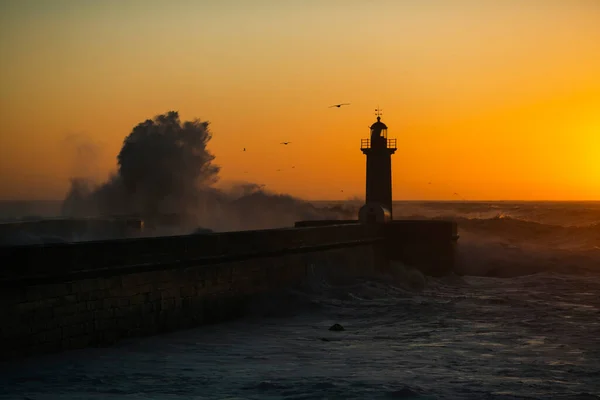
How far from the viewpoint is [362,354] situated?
1013 centimetres

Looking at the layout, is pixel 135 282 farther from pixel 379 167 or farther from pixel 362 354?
pixel 379 167

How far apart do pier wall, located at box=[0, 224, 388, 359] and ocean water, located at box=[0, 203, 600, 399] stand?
278 mm

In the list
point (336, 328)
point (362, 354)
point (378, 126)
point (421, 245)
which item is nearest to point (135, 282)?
point (336, 328)

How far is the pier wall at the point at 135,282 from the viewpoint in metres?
9.30

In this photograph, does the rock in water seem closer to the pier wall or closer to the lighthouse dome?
the pier wall

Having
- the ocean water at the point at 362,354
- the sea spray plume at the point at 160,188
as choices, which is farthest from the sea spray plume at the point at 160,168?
the ocean water at the point at 362,354

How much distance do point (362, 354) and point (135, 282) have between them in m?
3.33

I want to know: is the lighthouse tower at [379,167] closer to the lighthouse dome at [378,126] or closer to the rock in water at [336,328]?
the lighthouse dome at [378,126]

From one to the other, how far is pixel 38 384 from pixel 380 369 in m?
3.73

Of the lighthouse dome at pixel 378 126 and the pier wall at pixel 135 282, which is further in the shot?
the lighthouse dome at pixel 378 126

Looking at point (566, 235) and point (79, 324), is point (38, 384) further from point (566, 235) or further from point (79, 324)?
point (566, 235)

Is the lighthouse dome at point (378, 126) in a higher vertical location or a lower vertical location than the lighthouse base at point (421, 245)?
higher

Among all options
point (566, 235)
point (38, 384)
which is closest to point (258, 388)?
point (38, 384)

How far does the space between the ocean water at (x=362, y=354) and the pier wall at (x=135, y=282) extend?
0.91 ft
